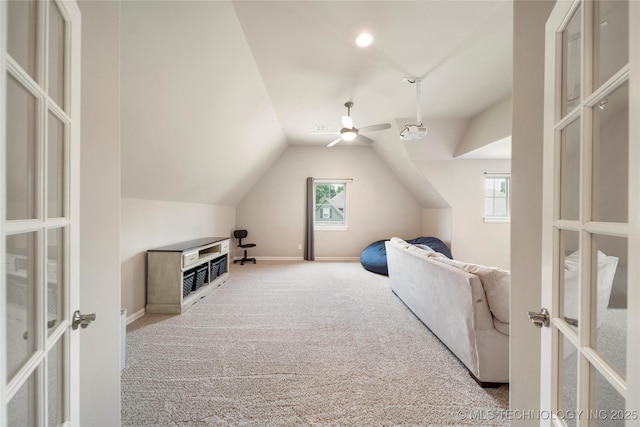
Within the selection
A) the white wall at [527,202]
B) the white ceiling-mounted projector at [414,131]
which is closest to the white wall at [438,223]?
the white ceiling-mounted projector at [414,131]

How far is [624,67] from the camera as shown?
506 millimetres

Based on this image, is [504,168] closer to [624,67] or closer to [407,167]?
[407,167]

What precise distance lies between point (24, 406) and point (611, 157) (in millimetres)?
1515

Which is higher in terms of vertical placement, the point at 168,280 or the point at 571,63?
the point at 571,63

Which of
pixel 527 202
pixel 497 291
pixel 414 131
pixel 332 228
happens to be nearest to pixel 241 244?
pixel 332 228

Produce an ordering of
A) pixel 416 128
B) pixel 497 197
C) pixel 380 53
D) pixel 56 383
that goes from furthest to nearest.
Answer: pixel 497 197
pixel 416 128
pixel 380 53
pixel 56 383

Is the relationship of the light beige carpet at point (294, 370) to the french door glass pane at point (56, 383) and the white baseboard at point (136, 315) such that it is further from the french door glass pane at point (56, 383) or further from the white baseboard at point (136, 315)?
the french door glass pane at point (56, 383)

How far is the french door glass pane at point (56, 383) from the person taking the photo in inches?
26.2

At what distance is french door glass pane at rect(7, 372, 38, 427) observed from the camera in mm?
520

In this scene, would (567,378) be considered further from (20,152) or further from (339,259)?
(339,259)

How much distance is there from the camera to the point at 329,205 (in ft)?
19.1

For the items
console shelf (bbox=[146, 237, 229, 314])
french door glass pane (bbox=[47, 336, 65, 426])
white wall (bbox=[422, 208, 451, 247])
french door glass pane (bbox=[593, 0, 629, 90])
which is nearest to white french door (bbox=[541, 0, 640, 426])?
french door glass pane (bbox=[593, 0, 629, 90])

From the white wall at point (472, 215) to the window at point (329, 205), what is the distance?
86.3 inches

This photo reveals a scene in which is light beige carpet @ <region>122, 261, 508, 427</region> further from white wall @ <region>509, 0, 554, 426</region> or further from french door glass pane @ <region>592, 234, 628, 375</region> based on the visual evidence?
french door glass pane @ <region>592, 234, 628, 375</region>
